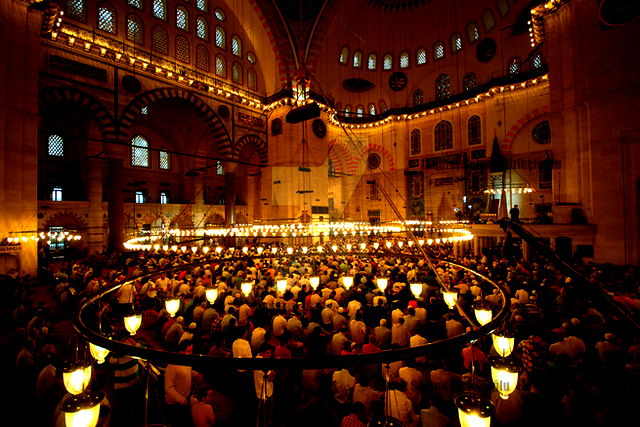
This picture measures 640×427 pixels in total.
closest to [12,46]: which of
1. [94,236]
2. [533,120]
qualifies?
[94,236]

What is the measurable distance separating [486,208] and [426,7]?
14004mm

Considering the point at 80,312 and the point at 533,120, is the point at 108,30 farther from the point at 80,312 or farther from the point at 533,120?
the point at 533,120

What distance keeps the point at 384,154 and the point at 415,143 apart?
236 centimetres

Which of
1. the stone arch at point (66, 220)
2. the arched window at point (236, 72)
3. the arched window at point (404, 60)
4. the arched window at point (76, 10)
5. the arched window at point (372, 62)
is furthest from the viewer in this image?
the arched window at point (372, 62)

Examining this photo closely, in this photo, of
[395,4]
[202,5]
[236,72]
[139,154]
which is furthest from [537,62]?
[139,154]

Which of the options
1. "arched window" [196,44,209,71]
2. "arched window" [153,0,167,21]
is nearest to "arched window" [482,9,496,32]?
"arched window" [196,44,209,71]

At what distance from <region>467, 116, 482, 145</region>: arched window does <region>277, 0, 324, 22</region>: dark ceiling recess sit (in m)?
11.6

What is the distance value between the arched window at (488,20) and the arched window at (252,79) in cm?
1449

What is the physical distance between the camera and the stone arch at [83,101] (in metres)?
12.7

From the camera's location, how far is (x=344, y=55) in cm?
2292

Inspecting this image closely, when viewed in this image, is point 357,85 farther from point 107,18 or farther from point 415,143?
point 107,18

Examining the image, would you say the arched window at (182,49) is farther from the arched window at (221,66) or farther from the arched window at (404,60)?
the arched window at (404,60)

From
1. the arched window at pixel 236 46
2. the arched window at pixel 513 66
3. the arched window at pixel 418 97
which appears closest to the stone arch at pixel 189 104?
the arched window at pixel 236 46

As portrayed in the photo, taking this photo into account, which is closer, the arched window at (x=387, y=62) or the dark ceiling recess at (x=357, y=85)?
the dark ceiling recess at (x=357, y=85)
